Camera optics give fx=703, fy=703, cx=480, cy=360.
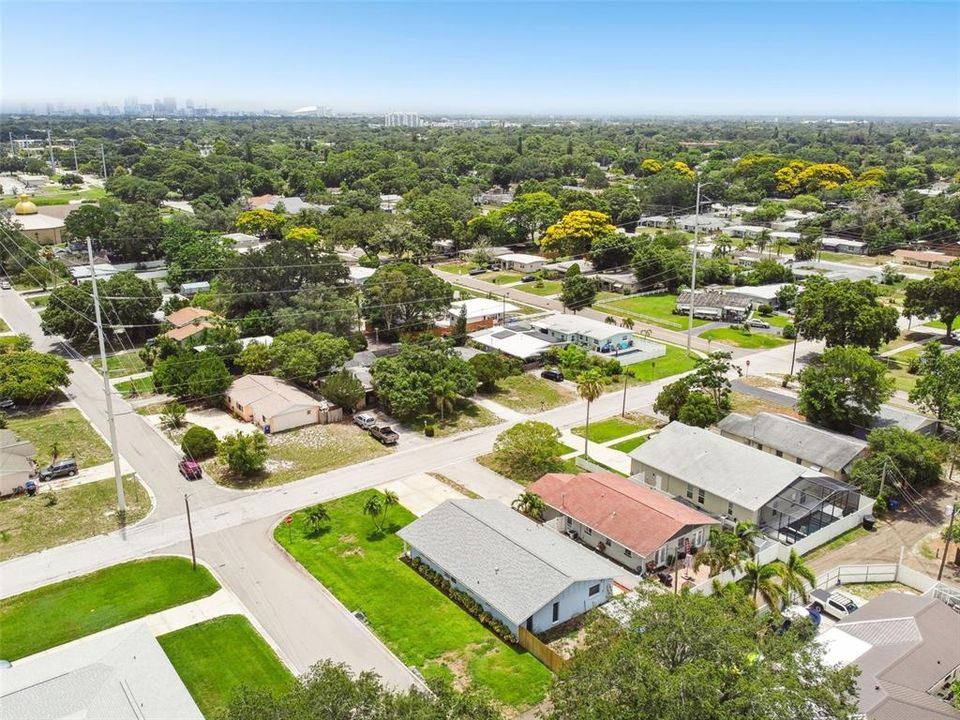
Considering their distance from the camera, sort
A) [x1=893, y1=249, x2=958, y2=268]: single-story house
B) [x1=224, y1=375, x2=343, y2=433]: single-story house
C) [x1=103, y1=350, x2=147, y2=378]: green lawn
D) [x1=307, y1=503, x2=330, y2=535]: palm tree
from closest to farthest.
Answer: [x1=307, y1=503, x2=330, y2=535]: palm tree → [x1=224, y1=375, x2=343, y2=433]: single-story house → [x1=103, y1=350, x2=147, y2=378]: green lawn → [x1=893, y1=249, x2=958, y2=268]: single-story house

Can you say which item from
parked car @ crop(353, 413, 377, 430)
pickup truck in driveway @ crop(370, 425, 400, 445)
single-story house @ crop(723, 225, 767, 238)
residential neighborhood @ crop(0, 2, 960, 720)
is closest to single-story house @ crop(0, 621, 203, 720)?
residential neighborhood @ crop(0, 2, 960, 720)

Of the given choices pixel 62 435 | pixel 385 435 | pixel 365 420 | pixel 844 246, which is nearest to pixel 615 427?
pixel 385 435

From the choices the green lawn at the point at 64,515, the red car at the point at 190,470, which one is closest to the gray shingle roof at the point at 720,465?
the red car at the point at 190,470

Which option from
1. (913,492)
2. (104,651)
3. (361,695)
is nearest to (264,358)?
(104,651)

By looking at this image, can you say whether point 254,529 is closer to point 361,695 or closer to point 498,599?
point 498,599

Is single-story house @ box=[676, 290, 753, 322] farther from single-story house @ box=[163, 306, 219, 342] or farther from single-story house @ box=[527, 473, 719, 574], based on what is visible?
single-story house @ box=[163, 306, 219, 342]

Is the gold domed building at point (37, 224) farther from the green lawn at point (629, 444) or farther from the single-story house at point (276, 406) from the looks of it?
the green lawn at point (629, 444)

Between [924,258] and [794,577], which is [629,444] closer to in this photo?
[794,577]
